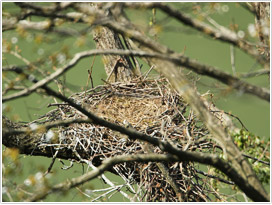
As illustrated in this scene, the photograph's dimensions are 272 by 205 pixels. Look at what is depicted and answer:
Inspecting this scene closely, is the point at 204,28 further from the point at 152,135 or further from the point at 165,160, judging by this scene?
the point at 152,135

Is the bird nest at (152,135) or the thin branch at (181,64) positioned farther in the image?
the bird nest at (152,135)

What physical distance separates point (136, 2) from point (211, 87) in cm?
84

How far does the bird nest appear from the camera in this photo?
171 inches

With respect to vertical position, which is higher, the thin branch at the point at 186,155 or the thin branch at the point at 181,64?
the thin branch at the point at 181,64

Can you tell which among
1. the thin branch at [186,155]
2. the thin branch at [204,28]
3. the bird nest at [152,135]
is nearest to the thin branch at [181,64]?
the thin branch at [204,28]

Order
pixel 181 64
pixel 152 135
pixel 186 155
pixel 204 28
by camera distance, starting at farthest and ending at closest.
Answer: pixel 152 135
pixel 186 155
pixel 204 28
pixel 181 64

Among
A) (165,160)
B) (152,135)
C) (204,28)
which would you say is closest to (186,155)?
(165,160)

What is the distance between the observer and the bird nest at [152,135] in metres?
4.33

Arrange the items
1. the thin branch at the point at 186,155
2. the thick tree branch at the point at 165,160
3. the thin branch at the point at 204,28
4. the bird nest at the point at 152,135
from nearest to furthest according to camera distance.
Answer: the thin branch at the point at 204,28, the thick tree branch at the point at 165,160, the thin branch at the point at 186,155, the bird nest at the point at 152,135

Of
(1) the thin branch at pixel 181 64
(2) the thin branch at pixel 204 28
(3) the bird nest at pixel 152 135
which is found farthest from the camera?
(3) the bird nest at pixel 152 135

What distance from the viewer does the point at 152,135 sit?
178 inches

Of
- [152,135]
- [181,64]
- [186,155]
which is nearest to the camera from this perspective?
[181,64]

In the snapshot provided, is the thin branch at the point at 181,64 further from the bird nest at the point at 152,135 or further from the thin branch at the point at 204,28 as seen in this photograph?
the bird nest at the point at 152,135

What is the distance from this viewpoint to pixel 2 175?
322 centimetres
